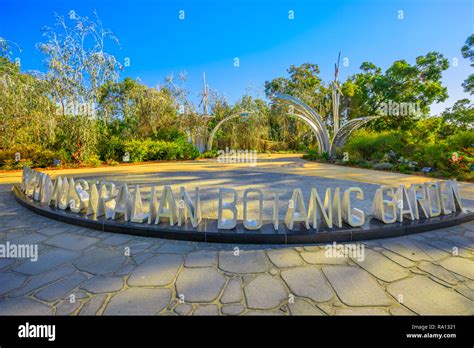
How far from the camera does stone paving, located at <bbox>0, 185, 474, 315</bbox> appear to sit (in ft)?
5.69

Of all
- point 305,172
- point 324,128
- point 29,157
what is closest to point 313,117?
point 324,128

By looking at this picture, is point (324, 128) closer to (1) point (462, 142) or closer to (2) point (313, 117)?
(2) point (313, 117)

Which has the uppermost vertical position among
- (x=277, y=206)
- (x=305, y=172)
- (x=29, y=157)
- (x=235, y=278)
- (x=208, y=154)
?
(x=208, y=154)

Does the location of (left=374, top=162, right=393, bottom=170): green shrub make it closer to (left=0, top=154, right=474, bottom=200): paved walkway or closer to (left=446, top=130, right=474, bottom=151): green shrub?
(left=0, top=154, right=474, bottom=200): paved walkway

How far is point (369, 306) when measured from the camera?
1723 millimetres

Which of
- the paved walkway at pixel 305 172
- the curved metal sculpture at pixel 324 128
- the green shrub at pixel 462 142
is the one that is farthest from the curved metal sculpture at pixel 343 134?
the green shrub at pixel 462 142

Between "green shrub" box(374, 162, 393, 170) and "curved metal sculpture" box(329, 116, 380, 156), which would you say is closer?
"green shrub" box(374, 162, 393, 170)

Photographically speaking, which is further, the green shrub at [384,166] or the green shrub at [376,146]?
the green shrub at [376,146]

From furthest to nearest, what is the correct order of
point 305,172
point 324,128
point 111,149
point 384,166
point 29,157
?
point 324,128 → point 111,149 → point 29,157 → point 384,166 → point 305,172

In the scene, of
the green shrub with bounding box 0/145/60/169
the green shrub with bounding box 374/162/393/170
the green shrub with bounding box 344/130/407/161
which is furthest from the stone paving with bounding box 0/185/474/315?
the green shrub with bounding box 0/145/60/169

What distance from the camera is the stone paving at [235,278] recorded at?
5.69 feet

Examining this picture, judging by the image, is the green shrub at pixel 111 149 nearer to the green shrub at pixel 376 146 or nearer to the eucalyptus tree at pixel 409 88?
the green shrub at pixel 376 146

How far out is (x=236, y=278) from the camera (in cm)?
210
